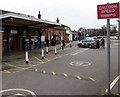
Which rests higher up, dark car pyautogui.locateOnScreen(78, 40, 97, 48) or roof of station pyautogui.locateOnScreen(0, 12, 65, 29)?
roof of station pyautogui.locateOnScreen(0, 12, 65, 29)

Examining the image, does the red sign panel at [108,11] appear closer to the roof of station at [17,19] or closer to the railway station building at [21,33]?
the roof of station at [17,19]

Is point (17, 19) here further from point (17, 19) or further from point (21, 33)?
point (21, 33)

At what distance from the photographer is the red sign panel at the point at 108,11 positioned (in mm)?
4430

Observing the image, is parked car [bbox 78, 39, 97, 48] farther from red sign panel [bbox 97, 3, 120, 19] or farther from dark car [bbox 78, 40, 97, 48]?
red sign panel [bbox 97, 3, 120, 19]

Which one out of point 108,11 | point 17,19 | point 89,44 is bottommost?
point 89,44

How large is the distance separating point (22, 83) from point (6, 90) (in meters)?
0.90

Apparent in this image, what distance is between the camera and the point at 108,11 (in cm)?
456

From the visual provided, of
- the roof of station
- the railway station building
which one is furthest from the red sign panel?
the railway station building

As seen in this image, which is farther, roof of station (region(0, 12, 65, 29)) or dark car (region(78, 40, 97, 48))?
dark car (region(78, 40, 97, 48))

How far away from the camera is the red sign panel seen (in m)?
4.43

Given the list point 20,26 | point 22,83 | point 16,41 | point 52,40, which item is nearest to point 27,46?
point 16,41

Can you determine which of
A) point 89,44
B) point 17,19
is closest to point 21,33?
point 17,19

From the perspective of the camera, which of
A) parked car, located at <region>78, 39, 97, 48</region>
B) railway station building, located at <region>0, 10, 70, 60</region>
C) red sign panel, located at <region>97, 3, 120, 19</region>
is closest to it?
red sign panel, located at <region>97, 3, 120, 19</region>

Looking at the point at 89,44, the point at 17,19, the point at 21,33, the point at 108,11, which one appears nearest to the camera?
the point at 108,11
